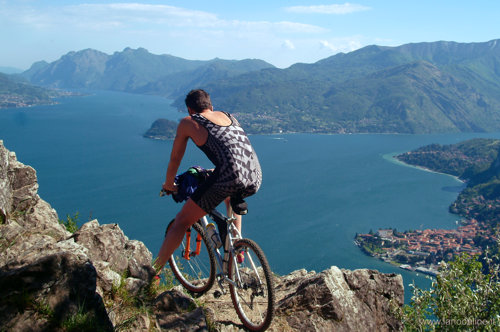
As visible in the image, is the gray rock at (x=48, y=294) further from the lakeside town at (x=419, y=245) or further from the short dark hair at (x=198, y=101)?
the lakeside town at (x=419, y=245)

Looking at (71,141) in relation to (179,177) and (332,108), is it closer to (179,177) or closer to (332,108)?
(179,177)

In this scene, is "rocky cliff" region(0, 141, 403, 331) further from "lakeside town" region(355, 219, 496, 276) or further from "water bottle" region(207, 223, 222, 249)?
"lakeside town" region(355, 219, 496, 276)

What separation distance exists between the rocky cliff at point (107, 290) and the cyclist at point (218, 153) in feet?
3.54

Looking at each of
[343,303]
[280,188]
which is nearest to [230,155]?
[343,303]

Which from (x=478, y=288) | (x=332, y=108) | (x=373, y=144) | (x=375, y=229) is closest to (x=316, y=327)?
(x=478, y=288)

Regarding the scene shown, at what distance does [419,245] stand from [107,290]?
2140 inches

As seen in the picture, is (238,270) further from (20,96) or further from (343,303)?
(20,96)

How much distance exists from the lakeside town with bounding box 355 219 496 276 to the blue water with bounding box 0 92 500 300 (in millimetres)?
2169

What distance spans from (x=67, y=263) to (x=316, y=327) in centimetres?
249

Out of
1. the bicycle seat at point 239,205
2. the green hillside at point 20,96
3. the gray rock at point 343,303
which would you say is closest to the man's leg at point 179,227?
the bicycle seat at point 239,205

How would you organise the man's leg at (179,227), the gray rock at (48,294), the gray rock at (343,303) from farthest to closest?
the gray rock at (343,303) → the man's leg at (179,227) → the gray rock at (48,294)

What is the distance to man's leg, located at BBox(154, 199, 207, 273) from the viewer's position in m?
3.81

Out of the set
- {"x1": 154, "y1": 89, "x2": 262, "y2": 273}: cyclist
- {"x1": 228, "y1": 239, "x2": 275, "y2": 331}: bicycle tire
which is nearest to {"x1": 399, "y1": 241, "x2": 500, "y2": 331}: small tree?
{"x1": 228, "y1": 239, "x2": 275, "y2": 331}: bicycle tire

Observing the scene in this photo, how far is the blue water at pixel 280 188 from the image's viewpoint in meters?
49.7
